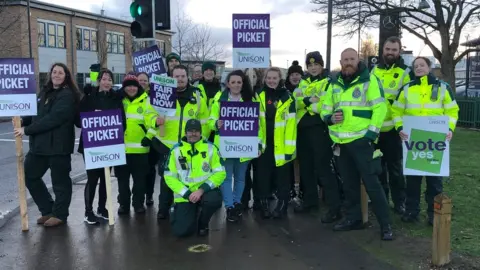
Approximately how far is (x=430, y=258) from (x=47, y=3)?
40.0m

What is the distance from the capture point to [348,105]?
5.58 m

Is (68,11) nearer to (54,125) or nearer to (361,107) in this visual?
(54,125)

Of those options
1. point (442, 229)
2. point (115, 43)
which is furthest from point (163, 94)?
point (115, 43)

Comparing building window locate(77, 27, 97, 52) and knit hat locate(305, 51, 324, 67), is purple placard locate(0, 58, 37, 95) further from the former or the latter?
building window locate(77, 27, 97, 52)

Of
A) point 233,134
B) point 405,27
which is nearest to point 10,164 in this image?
point 233,134

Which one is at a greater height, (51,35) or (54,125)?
(51,35)

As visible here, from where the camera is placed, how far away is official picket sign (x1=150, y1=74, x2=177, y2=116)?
6262mm

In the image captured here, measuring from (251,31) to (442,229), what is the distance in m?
3.84

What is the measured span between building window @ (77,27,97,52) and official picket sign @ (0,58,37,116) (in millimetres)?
39652

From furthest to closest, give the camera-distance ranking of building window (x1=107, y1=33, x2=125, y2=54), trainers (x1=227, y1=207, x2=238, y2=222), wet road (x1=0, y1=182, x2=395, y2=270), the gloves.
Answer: building window (x1=107, y1=33, x2=125, y2=54) → the gloves → trainers (x1=227, y1=207, x2=238, y2=222) → wet road (x1=0, y1=182, x2=395, y2=270)

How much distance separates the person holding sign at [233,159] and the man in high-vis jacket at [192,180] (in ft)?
1.95

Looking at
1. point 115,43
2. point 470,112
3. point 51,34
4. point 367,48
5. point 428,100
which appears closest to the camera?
point 428,100

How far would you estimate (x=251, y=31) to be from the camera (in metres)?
7.00

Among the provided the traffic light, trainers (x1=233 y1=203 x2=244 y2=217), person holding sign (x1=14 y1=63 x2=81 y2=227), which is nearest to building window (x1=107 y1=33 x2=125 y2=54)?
the traffic light
